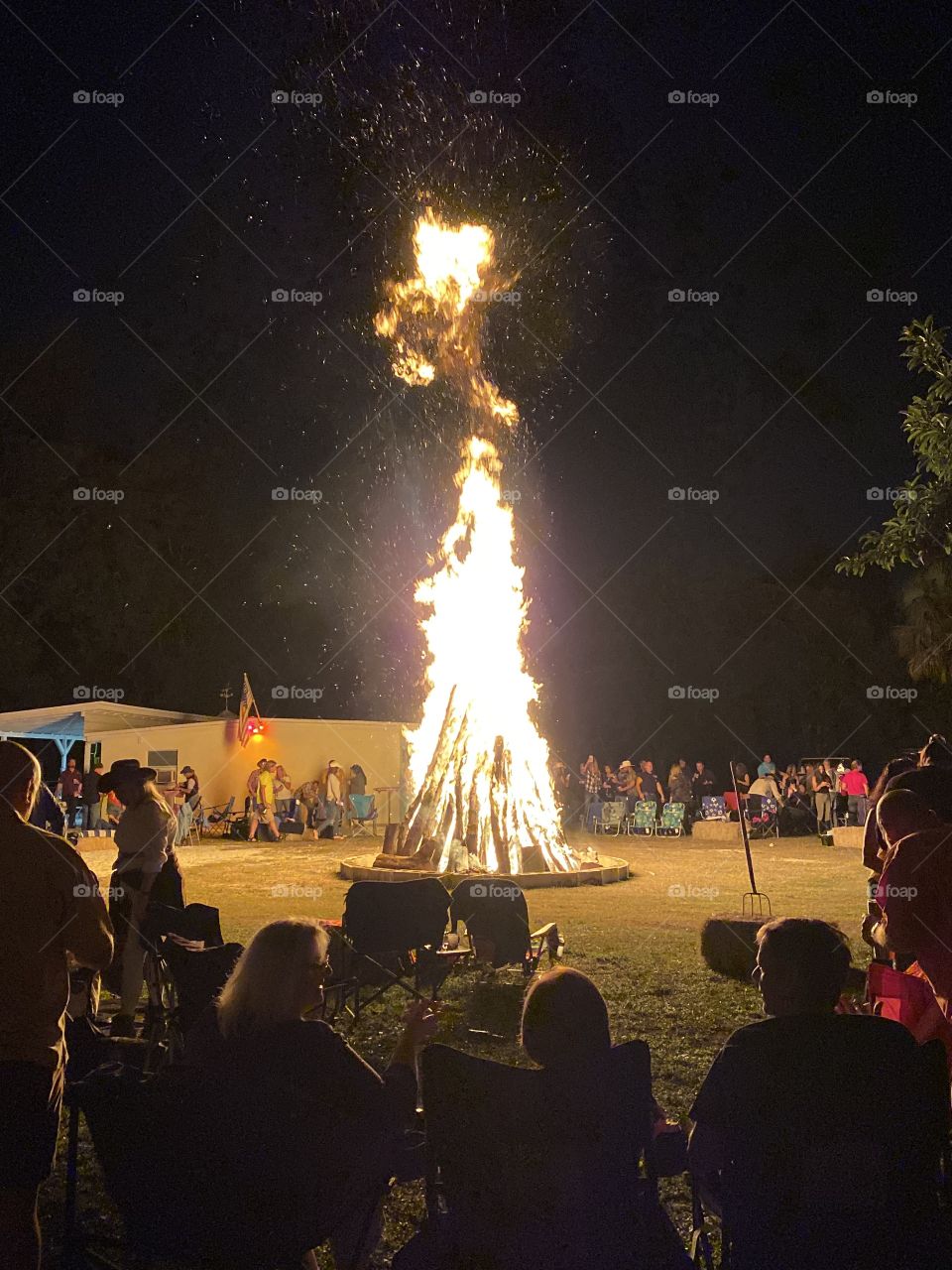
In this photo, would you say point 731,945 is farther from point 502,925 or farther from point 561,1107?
point 561,1107

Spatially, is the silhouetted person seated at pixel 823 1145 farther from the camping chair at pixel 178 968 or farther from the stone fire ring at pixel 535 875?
the stone fire ring at pixel 535 875

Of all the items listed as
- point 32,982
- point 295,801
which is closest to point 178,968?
point 32,982

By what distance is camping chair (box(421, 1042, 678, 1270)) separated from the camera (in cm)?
312

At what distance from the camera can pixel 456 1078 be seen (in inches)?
126

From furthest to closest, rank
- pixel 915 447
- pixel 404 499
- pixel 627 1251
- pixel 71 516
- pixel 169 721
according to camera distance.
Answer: pixel 71 516, pixel 404 499, pixel 169 721, pixel 915 447, pixel 627 1251

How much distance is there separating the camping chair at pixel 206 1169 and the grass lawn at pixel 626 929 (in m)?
1.07

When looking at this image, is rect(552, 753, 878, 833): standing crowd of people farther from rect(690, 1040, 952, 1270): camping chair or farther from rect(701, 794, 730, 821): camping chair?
rect(690, 1040, 952, 1270): camping chair

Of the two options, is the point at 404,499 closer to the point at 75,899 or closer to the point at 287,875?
the point at 287,875

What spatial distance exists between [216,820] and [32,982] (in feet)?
70.2

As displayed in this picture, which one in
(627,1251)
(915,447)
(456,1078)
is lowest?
(627,1251)

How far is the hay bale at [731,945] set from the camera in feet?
28.7

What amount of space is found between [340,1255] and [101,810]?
20.0m

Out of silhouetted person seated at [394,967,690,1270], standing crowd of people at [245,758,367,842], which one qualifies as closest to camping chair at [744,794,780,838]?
standing crowd of people at [245,758,367,842]

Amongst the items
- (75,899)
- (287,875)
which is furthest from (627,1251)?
(287,875)
